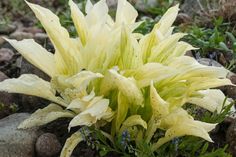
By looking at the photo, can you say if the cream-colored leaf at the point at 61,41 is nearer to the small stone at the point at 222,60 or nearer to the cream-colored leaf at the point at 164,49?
the cream-colored leaf at the point at 164,49

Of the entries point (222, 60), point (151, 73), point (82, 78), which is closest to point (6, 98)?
point (82, 78)

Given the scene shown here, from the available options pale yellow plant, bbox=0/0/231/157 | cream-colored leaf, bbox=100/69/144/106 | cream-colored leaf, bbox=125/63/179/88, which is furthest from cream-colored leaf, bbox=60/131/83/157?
cream-colored leaf, bbox=125/63/179/88

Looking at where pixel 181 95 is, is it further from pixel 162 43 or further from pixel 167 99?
pixel 162 43

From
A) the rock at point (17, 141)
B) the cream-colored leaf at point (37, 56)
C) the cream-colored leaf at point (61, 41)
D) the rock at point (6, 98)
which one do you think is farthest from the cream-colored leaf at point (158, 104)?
the rock at point (6, 98)

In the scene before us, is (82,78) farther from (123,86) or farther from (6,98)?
(6,98)

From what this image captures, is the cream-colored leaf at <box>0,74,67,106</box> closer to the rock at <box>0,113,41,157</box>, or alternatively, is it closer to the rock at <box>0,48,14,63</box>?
the rock at <box>0,113,41,157</box>

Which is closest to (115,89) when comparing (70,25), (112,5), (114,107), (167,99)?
(114,107)
